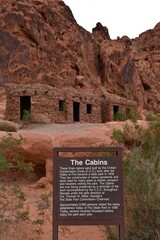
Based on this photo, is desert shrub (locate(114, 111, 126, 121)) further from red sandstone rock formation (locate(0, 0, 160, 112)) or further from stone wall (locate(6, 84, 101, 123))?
red sandstone rock formation (locate(0, 0, 160, 112))

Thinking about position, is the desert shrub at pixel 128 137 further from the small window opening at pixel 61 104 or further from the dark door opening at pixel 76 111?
the dark door opening at pixel 76 111

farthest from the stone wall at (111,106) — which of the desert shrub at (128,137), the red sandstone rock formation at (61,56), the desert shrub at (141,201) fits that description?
the desert shrub at (141,201)

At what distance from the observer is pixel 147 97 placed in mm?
35219

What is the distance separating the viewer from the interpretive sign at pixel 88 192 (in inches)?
211

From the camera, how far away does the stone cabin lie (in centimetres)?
2091

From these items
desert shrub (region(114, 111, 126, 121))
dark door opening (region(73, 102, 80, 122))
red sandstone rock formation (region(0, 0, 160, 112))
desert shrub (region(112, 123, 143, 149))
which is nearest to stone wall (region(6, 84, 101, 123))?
dark door opening (region(73, 102, 80, 122))

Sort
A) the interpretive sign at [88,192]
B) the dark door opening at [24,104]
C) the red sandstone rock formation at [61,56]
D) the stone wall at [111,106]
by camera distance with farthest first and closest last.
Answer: the red sandstone rock formation at [61,56]
the stone wall at [111,106]
the dark door opening at [24,104]
the interpretive sign at [88,192]

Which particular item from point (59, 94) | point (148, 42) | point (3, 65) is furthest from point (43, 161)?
point (148, 42)

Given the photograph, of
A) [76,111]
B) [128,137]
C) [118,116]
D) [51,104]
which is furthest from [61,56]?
[128,137]

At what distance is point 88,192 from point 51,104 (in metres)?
16.1

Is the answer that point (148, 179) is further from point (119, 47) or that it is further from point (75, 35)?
point (119, 47)

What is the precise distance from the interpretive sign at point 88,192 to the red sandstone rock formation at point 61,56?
20.3 metres

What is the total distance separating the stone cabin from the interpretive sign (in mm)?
13780

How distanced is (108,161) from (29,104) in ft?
56.6
